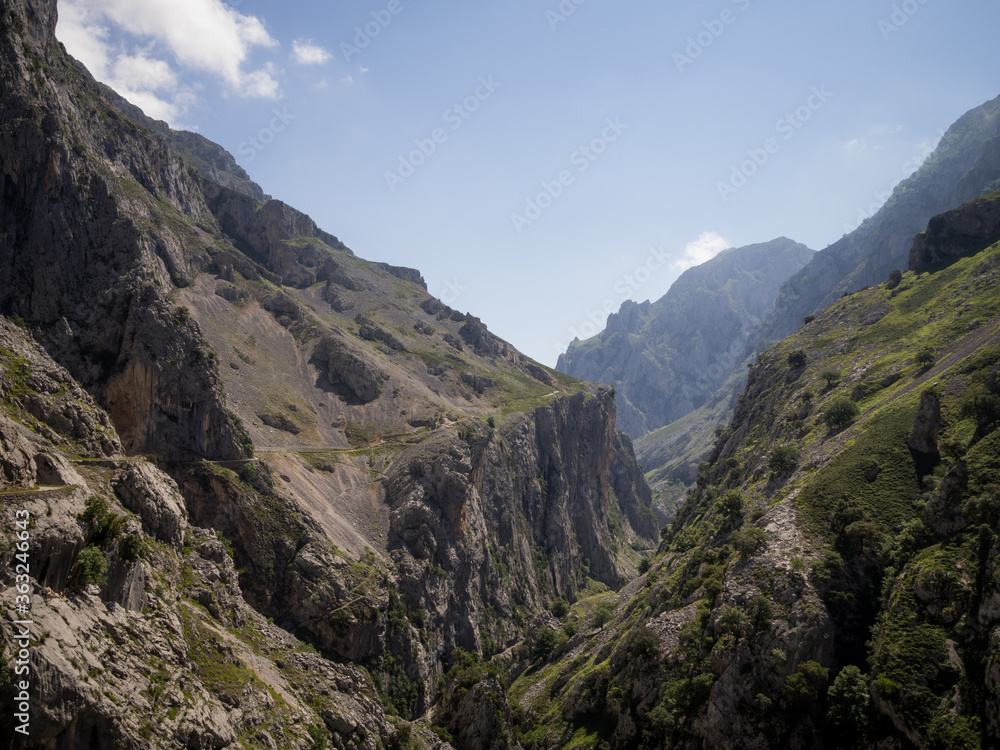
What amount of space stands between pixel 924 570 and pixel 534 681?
67210 mm

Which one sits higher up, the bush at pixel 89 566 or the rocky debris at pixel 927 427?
the bush at pixel 89 566

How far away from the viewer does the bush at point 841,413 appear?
84.1 m

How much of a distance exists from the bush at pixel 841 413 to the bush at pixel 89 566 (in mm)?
96359

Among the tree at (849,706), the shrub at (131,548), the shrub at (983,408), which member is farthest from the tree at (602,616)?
the shrub at (131,548)

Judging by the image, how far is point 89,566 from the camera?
124ft

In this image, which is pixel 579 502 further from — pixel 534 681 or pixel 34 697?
pixel 34 697

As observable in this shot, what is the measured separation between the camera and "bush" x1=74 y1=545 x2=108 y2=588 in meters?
37.6

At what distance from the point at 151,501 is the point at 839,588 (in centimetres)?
7778

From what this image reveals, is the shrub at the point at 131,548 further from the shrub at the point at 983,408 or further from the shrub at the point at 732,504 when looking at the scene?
the shrub at the point at 983,408

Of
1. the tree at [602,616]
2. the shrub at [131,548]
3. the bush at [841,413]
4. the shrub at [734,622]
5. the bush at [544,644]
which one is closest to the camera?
the shrub at [131,548]

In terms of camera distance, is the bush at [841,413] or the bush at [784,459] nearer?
the bush at [784,459]

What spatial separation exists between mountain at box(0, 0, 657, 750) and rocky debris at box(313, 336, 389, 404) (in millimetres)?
556

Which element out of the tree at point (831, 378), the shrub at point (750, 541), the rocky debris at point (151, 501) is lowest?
the shrub at point (750, 541)

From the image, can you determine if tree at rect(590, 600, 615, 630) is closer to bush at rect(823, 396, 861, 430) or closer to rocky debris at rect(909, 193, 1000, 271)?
bush at rect(823, 396, 861, 430)
